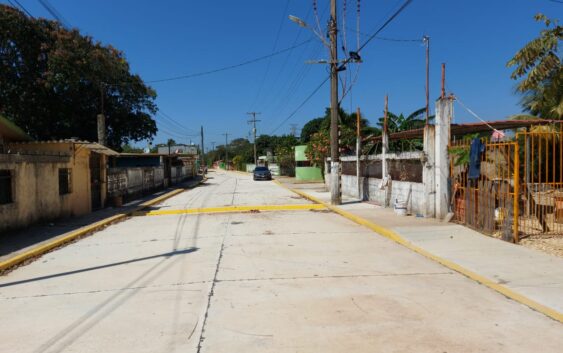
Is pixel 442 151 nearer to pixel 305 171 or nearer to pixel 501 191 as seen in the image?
pixel 501 191

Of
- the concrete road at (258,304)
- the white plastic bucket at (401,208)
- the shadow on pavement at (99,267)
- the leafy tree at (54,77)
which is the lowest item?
the shadow on pavement at (99,267)

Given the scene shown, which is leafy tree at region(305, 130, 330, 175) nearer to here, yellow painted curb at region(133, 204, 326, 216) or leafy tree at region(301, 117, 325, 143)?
yellow painted curb at region(133, 204, 326, 216)

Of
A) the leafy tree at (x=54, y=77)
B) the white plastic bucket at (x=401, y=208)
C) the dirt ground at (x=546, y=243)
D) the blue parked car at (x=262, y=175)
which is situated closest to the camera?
the dirt ground at (x=546, y=243)

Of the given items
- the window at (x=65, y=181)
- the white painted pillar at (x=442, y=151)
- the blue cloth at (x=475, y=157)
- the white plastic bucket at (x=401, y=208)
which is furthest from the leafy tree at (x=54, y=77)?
the blue cloth at (x=475, y=157)

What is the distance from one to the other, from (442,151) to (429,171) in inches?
31.9

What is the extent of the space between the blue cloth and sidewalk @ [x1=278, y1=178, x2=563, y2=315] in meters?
1.40

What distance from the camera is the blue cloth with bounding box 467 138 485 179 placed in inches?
433

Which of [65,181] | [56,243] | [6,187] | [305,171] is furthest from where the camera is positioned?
[305,171]

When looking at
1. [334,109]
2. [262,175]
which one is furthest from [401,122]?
[262,175]

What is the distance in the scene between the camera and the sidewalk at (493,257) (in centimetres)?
649

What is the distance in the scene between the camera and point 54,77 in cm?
3117

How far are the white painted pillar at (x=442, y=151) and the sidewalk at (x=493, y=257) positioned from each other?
0.65m

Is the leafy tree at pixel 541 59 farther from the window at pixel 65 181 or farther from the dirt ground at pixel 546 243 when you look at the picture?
the window at pixel 65 181

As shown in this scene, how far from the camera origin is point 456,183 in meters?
12.6
